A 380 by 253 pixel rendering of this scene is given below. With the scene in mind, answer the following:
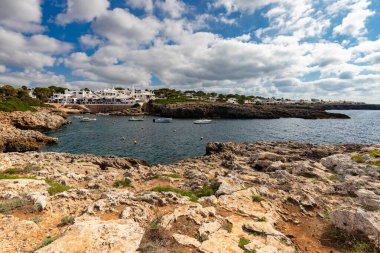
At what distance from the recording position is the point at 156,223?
10961 millimetres

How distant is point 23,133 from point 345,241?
6005 cm

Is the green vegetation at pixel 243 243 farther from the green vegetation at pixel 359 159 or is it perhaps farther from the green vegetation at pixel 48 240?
the green vegetation at pixel 359 159

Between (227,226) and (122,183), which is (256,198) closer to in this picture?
(227,226)

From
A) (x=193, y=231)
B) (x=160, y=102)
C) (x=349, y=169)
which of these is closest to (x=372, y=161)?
(x=349, y=169)

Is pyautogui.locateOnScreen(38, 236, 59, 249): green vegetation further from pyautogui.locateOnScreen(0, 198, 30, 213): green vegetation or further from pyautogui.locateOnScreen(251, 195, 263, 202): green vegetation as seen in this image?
pyautogui.locateOnScreen(251, 195, 263, 202): green vegetation

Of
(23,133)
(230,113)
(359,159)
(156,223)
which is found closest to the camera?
(156,223)

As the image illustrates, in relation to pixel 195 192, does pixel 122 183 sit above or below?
below

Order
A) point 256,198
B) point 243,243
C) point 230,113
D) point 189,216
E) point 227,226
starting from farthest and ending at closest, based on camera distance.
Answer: point 230,113 < point 256,198 < point 189,216 < point 227,226 < point 243,243

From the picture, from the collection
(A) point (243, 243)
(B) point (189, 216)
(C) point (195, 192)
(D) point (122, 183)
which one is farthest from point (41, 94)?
(A) point (243, 243)

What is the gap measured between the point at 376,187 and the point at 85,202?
21356 millimetres

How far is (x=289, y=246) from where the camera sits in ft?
33.2

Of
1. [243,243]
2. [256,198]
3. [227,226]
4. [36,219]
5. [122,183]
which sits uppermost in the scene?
[36,219]

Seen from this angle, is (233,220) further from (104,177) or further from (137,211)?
(104,177)

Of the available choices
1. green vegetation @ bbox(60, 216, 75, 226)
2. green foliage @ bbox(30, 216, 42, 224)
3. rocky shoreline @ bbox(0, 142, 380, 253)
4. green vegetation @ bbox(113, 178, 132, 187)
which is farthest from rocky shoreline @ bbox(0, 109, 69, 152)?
green vegetation @ bbox(60, 216, 75, 226)
